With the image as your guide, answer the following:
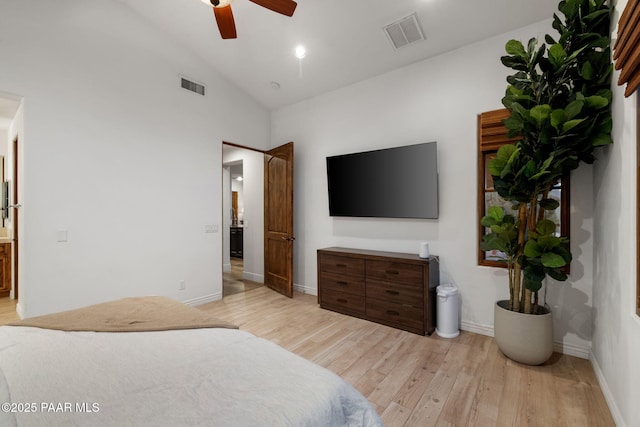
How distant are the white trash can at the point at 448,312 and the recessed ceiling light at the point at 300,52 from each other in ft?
10.3

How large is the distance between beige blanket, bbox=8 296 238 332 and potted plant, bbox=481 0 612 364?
2.26 meters

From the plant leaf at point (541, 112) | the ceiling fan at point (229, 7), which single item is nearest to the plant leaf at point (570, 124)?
the plant leaf at point (541, 112)

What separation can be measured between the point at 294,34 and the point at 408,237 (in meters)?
2.70

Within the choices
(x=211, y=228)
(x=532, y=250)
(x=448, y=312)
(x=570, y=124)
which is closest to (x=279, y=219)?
(x=211, y=228)

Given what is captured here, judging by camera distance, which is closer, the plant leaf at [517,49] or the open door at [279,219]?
the plant leaf at [517,49]

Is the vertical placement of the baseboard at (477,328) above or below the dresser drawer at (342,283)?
below

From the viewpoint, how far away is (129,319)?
1.54 meters

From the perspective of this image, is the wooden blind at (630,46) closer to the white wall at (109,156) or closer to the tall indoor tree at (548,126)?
the tall indoor tree at (548,126)

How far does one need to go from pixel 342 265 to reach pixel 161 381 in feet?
9.11

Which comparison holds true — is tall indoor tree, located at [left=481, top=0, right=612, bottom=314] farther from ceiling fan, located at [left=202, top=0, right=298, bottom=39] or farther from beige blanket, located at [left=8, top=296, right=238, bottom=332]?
beige blanket, located at [left=8, top=296, right=238, bottom=332]

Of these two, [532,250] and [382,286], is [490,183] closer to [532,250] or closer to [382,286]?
[532,250]

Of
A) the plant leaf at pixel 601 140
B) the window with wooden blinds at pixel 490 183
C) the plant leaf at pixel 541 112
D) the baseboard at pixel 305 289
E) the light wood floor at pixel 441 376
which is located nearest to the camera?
the light wood floor at pixel 441 376

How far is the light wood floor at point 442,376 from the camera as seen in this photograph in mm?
1802

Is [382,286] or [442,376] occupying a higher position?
[382,286]
